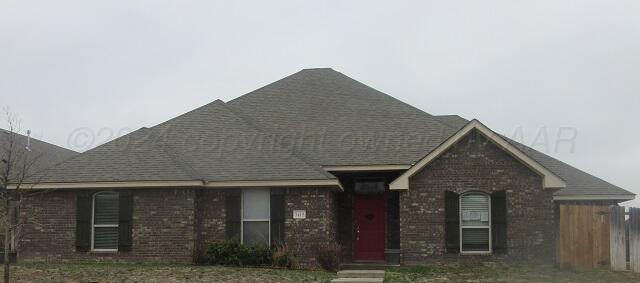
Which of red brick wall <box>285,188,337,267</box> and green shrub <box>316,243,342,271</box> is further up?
Result: red brick wall <box>285,188,337,267</box>

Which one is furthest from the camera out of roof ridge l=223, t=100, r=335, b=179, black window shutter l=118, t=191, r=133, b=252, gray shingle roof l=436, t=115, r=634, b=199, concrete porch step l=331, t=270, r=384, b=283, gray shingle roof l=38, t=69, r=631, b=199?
gray shingle roof l=436, t=115, r=634, b=199

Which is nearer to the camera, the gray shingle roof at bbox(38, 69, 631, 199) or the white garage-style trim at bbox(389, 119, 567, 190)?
the white garage-style trim at bbox(389, 119, 567, 190)

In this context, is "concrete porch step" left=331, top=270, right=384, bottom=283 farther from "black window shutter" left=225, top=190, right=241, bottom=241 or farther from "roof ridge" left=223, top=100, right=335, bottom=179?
"black window shutter" left=225, top=190, right=241, bottom=241

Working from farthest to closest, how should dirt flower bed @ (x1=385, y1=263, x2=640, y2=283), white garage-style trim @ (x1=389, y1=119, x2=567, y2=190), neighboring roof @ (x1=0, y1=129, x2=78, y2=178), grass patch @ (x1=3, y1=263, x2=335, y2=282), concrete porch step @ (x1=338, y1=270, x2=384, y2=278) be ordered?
neighboring roof @ (x1=0, y1=129, x2=78, y2=178), white garage-style trim @ (x1=389, y1=119, x2=567, y2=190), concrete porch step @ (x1=338, y1=270, x2=384, y2=278), dirt flower bed @ (x1=385, y1=263, x2=640, y2=283), grass patch @ (x1=3, y1=263, x2=335, y2=282)

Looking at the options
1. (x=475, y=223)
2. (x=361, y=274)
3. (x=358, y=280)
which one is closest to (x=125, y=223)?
(x=361, y=274)

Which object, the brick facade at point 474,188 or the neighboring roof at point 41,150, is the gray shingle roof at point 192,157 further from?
the neighboring roof at point 41,150

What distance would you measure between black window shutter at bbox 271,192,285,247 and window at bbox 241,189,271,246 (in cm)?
15

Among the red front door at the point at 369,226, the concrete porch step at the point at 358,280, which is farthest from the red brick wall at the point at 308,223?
the concrete porch step at the point at 358,280

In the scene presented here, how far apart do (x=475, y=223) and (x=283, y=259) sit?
519 cm

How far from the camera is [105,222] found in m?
21.1

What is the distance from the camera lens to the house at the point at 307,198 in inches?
801

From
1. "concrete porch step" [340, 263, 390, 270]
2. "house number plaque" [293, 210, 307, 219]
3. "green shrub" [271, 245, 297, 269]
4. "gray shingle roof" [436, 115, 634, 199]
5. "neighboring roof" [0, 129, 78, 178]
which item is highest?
"neighboring roof" [0, 129, 78, 178]

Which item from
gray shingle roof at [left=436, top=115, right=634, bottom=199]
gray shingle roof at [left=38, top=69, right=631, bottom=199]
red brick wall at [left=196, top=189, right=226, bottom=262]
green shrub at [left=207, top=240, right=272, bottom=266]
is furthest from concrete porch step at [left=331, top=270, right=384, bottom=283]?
gray shingle roof at [left=436, top=115, right=634, bottom=199]

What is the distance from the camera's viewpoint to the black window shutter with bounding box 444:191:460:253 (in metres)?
20.3
